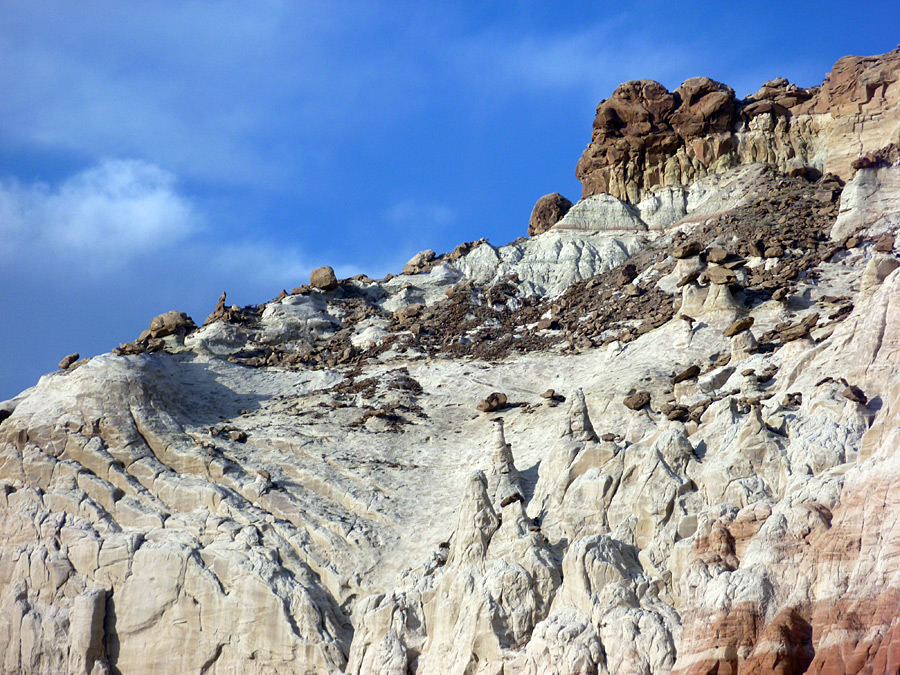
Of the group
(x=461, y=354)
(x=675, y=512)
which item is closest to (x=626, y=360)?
(x=461, y=354)

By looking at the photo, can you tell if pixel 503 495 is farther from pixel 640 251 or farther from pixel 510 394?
pixel 640 251

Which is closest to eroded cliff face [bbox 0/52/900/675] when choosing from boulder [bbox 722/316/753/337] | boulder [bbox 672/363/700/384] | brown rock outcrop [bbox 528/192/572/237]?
boulder [bbox 722/316/753/337]

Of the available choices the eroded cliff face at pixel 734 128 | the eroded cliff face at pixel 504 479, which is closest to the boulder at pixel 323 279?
the eroded cliff face at pixel 504 479

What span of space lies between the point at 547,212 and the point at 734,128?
14258 mm

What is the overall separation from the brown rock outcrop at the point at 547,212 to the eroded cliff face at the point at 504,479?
15.7 m

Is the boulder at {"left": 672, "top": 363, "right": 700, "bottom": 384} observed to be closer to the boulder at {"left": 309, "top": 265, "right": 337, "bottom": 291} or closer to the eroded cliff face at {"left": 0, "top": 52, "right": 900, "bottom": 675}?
the eroded cliff face at {"left": 0, "top": 52, "right": 900, "bottom": 675}

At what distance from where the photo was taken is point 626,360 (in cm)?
4309

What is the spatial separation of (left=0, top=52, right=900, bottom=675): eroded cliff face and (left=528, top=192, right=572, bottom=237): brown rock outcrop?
620 inches

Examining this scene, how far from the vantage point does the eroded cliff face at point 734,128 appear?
2324 inches

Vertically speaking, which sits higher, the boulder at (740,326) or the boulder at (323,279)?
the boulder at (323,279)

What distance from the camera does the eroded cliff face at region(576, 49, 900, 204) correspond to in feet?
194

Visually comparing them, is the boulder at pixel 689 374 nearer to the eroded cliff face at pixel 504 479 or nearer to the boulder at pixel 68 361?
the eroded cliff face at pixel 504 479

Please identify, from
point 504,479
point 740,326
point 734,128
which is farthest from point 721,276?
point 734,128

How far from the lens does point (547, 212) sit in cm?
7188
